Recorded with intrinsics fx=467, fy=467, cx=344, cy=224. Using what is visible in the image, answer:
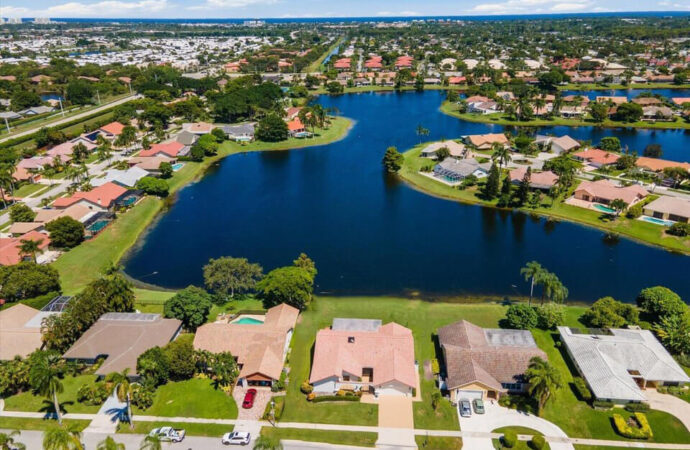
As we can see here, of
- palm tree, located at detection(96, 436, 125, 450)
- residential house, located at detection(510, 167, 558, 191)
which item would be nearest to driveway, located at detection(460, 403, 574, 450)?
palm tree, located at detection(96, 436, 125, 450)

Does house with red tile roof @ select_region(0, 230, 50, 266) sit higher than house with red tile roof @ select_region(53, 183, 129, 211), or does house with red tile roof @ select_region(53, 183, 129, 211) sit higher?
house with red tile roof @ select_region(53, 183, 129, 211)

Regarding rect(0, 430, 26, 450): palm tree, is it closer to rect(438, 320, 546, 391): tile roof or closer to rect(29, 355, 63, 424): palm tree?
rect(29, 355, 63, 424): palm tree

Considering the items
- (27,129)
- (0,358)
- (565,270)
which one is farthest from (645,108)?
(27,129)

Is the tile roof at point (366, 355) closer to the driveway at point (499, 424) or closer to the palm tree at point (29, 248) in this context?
the driveway at point (499, 424)

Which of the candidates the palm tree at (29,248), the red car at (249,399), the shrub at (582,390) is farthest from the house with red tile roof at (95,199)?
the shrub at (582,390)

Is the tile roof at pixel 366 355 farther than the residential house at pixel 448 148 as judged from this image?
No

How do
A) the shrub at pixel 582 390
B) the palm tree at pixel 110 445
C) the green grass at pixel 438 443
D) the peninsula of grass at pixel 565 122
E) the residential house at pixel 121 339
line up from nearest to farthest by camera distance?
the palm tree at pixel 110 445, the green grass at pixel 438 443, the shrub at pixel 582 390, the residential house at pixel 121 339, the peninsula of grass at pixel 565 122

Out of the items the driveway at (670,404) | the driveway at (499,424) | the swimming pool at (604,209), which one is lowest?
the driveway at (499,424)
